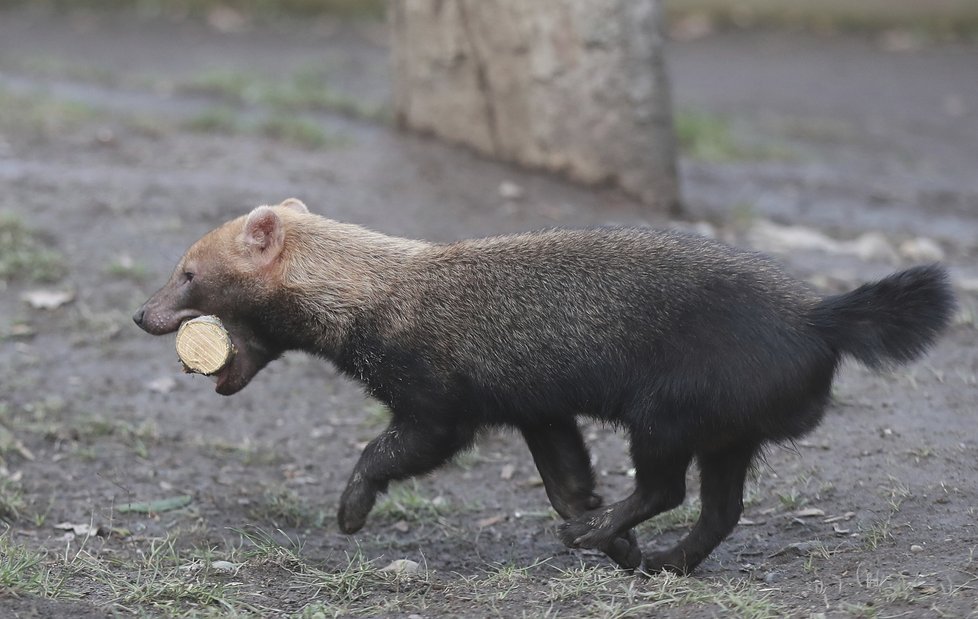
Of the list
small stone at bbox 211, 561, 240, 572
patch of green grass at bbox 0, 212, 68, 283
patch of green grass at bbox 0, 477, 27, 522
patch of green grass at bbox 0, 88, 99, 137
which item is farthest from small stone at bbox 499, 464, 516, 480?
patch of green grass at bbox 0, 88, 99, 137

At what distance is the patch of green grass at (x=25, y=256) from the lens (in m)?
8.09

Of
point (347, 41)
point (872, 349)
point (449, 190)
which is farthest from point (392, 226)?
point (347, 41)

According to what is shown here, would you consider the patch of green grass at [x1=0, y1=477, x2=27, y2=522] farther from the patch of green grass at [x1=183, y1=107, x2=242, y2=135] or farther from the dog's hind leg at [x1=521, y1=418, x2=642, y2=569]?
the patch of green grass at [x1=183, y1=107, x2=242, y2=135]

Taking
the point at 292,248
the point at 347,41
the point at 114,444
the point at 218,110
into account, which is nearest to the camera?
the point at 292,248

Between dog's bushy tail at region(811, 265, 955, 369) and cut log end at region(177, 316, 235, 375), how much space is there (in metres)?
2.57

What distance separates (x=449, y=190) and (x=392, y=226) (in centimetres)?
100

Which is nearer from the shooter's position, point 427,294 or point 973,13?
point 427,294

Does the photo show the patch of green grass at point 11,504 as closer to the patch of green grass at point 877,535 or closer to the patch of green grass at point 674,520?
the patch of green grass at point 674,520

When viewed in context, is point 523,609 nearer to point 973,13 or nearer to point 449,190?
point 449,190

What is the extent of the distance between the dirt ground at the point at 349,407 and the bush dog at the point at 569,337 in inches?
17.4

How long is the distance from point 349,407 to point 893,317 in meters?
3.45

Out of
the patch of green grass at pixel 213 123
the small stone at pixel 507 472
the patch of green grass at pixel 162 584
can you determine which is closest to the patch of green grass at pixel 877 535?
the small stone at pixel 507 472

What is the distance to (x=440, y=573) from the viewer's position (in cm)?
543

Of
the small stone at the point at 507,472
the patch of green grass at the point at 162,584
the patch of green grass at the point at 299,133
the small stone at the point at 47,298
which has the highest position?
the patch of green grass at the point at 162,584
